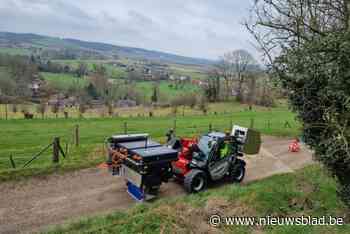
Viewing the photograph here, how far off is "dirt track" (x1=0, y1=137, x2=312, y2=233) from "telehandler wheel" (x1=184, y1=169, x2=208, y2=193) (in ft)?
1.45

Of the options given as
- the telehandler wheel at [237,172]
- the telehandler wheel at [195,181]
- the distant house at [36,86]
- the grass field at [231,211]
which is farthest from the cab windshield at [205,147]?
the distant house at [36,86]

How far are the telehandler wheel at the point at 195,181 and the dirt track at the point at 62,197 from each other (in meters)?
0.44

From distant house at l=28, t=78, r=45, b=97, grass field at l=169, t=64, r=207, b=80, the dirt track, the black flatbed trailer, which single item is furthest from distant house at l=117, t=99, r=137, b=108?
the black flatbed trailer

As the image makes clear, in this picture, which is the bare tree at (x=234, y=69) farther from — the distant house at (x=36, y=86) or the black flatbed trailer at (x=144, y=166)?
the black flatbed trailer at (x=144, y=166)

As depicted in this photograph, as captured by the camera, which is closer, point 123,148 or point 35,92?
point 123,148

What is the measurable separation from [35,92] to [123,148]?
54.0m

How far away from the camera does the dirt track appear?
278 inches

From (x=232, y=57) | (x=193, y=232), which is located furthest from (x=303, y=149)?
(x=232, y=57)

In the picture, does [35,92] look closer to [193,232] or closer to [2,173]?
[2,173]

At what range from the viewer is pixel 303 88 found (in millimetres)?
6496

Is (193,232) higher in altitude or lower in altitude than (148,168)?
lower

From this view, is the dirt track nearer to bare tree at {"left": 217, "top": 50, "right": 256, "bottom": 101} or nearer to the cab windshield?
the cab windshield

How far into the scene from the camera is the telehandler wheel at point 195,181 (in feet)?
28.5

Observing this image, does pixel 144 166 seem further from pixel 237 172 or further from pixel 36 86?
pixel 36 86
